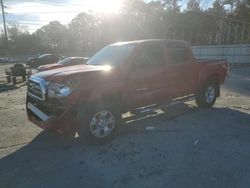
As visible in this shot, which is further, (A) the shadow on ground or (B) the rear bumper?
(B) the rear bumper

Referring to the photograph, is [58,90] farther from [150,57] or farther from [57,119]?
[150,57]

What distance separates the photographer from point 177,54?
7008mm

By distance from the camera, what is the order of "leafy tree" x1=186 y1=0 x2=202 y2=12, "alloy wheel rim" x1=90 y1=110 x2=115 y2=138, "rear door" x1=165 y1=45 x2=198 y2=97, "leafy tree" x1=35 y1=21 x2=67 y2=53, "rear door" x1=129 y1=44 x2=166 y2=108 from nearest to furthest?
"alloy wheel rim" x1=90 y1=110 x2=115 y2=138, "rear door" x1=129 y1=44 x2=166 y2=108, "rear door" x1=165 y1=45 x2=198 y2=97, "leafy tree" x1=186 y1=0 x2=202 y2=12, "leafy tree" x1=35 y1=21 x2=67 y2=53

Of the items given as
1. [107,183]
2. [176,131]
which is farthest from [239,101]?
[107,183]

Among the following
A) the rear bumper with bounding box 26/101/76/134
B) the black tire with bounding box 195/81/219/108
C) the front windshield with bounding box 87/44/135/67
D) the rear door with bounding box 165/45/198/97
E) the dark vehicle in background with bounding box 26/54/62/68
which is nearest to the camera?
the rear bumper with bounding box 26/101/76/134

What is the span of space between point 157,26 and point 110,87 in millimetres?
42069

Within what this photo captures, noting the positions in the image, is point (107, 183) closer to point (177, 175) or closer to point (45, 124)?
point (177, 175)

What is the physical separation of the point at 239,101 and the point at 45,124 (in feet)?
22.6

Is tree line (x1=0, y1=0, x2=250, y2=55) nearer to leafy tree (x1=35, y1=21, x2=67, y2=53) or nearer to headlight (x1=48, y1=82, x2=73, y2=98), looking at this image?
leafy tree (x1=35, y1=21, x2=67, y2=53)

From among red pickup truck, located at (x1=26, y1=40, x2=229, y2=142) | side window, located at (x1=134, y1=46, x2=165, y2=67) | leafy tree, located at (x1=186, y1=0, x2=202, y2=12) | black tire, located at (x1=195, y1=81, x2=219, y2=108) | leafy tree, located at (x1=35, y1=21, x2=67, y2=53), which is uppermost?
leafy tree, located at (x1=186, y1=0, x2=202, y2=12)

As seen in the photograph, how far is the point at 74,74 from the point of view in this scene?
493 cm

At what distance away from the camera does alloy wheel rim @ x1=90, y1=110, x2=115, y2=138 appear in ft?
16.8

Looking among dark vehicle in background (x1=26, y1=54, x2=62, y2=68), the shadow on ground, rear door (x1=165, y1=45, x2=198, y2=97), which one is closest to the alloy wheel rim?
the shadow on ground

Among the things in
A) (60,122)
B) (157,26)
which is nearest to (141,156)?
(60,122)
